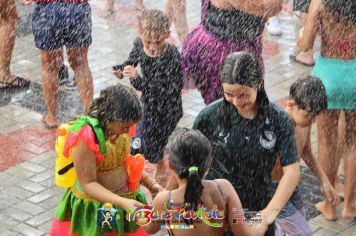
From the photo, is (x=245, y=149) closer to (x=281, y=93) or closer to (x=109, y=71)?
(x=281, y=93)

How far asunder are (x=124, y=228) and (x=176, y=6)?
5489mm

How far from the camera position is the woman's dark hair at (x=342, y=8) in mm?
6062

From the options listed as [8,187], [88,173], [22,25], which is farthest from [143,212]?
[22,25]

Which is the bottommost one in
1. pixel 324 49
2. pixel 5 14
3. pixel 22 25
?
pixel 22 25

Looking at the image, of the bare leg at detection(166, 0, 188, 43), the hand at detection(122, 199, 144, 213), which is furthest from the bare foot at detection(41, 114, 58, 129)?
the hand at detection(122, 199, 144, 213)

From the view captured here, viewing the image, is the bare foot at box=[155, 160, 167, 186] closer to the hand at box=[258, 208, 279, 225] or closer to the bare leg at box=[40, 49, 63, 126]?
the bare leg at box=[40, 49, 63, 126]

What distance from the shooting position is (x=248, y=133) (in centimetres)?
476

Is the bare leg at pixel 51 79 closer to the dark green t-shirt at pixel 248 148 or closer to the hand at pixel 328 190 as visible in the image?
the hand at pixel 328 190

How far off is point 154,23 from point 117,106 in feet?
6.87

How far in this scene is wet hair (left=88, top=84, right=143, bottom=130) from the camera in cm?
466

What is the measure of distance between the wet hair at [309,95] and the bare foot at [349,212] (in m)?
1.40

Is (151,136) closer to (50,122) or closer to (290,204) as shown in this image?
(50,122)

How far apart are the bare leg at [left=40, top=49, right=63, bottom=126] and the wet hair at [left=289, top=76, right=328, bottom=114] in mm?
3288

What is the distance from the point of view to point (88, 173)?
476 centimetres
